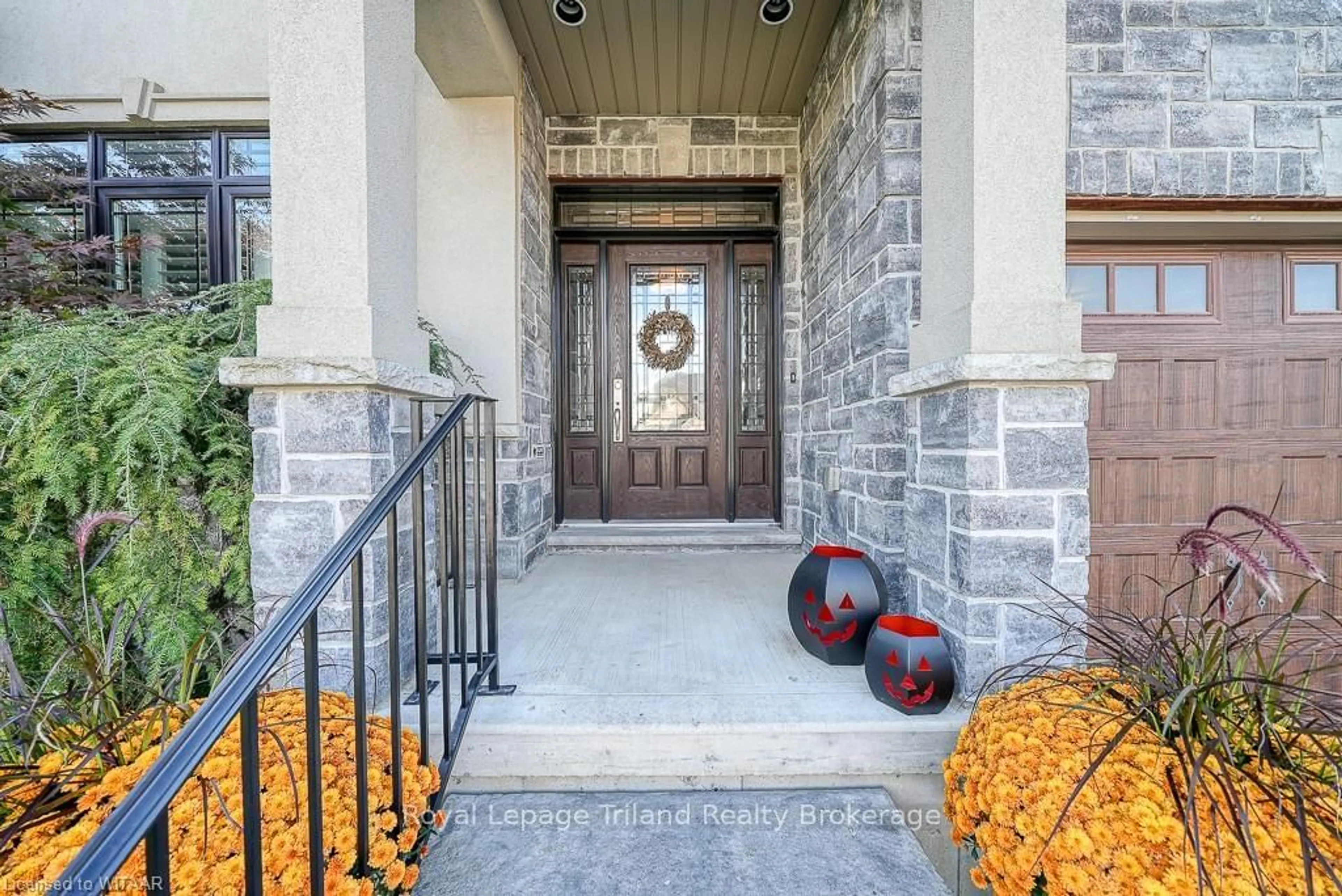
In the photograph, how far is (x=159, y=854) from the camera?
662 millimetres

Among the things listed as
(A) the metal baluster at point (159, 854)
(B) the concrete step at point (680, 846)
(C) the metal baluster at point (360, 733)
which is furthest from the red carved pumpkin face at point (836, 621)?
(A) the metal baluster at point (159, 854)

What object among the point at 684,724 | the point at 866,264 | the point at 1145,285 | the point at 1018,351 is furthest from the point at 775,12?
the point at 684,724

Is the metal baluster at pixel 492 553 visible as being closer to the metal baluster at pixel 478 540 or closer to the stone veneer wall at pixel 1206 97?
the metal baluster at pixel 478 540

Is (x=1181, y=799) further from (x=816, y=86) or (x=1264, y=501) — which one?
(x=816, y=86)

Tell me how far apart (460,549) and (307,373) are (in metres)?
0.61

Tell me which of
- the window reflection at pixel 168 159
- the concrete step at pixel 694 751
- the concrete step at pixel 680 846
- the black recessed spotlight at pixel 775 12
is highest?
the black recessed spotlight at pixel 775 12

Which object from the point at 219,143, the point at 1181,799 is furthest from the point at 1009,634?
the point at 219,143

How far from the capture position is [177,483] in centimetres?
177

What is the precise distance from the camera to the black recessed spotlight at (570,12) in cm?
275

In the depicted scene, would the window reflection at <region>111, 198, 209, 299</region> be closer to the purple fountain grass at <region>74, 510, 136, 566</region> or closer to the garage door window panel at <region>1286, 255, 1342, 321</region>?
the purple fountain grass at <region>74, 510, 136, 566</region>

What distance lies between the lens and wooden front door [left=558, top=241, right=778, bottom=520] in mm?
4176

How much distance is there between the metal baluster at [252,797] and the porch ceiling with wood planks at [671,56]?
3.09 meters

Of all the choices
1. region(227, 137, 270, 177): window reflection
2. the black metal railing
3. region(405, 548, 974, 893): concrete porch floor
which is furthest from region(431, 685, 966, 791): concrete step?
region(227, 137, 270, 177): window reflection

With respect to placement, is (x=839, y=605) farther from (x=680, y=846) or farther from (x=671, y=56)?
(x=671, y=56)
